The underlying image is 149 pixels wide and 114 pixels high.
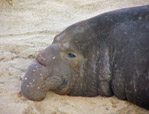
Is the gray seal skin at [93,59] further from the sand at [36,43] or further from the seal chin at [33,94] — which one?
the sand at [36,43]

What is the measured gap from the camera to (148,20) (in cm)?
290

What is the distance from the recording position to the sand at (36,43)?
294 cm

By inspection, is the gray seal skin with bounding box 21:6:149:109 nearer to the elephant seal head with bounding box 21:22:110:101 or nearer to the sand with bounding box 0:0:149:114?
the elephant seal head with bounding box 21:22:110:101

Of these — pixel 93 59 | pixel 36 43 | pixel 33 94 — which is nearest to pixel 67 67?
pixel 93 59

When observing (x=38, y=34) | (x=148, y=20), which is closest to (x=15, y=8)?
(x=38, y=34)

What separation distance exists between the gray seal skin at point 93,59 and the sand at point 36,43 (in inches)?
4.7

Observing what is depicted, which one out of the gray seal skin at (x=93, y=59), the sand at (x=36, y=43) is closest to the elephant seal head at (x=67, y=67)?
the gray seal skin at (x=93, y=59)

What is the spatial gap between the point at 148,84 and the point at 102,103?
568 millimetres

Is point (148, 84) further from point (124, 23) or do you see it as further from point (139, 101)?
point (124, 23)

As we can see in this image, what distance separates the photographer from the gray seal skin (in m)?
2.90

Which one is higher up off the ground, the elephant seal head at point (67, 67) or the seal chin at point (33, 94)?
the elephant seal head at point (67, 67)

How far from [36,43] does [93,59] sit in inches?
75.3

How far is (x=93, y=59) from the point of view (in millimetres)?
2996

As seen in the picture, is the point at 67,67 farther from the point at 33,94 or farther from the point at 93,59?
the point at 33,94
